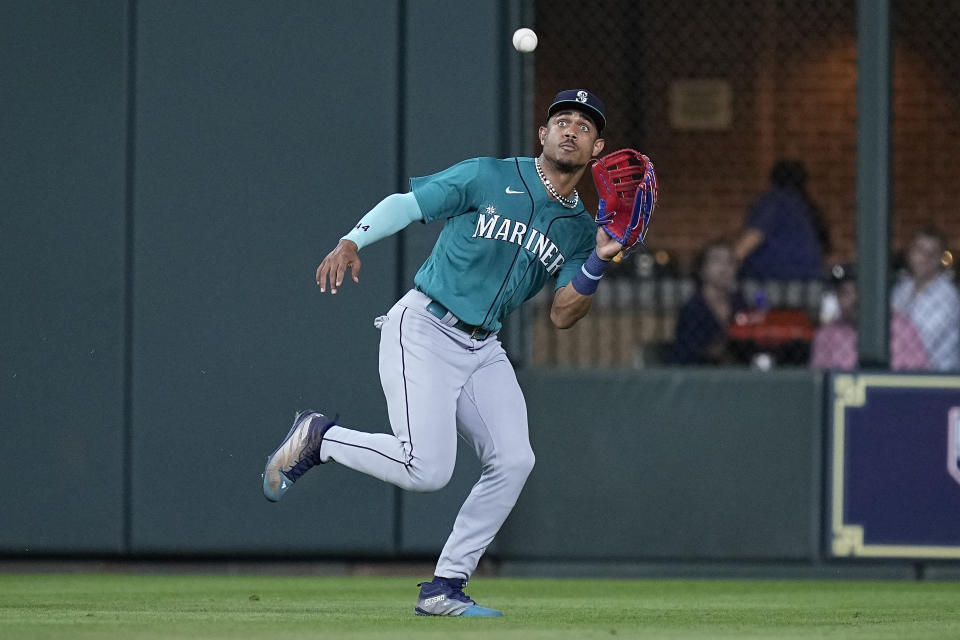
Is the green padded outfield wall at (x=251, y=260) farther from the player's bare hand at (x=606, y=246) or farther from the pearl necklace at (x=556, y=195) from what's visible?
the player's bare hand at (x=606, y=246)

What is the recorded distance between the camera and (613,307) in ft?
29.2

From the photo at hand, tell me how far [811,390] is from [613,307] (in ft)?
5.08

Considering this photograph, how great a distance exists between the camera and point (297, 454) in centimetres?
556

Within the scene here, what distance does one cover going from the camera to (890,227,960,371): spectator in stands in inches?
321

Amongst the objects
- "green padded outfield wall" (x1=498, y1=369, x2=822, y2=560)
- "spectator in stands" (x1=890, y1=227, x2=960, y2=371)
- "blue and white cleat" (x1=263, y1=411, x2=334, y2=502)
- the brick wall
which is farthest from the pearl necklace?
the brick wall

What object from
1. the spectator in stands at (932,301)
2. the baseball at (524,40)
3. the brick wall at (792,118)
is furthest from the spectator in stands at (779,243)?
the baseball at (524,40)

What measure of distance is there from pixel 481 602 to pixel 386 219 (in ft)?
6.12

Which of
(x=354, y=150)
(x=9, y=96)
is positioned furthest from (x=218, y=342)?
(x=9, y=96)

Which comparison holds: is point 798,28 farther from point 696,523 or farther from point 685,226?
point 696,523

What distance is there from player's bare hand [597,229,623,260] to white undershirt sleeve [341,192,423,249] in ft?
2.14

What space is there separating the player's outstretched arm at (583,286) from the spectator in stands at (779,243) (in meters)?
3.22

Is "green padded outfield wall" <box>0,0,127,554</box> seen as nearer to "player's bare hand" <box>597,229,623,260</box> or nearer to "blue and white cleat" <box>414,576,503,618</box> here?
"blue and white cleat" <box>414,576,503,618</box>

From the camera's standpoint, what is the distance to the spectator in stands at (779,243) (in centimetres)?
862

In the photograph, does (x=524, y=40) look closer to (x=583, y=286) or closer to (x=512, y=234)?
(x=512, y=234)
